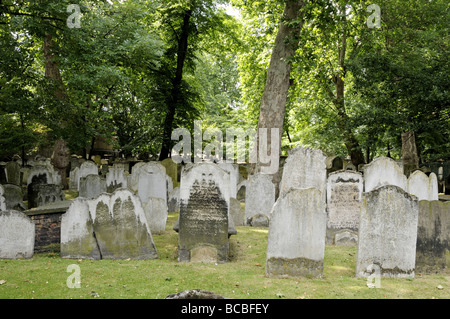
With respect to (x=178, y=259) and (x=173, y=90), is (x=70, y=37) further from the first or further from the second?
(x=173, y=90)

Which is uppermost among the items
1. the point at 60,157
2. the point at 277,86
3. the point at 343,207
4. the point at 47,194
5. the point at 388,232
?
the point at 277,86

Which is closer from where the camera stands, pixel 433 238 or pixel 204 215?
pixel 433 238

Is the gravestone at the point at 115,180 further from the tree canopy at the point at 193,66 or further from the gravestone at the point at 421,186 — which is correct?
the gravestone at the point at 421,186

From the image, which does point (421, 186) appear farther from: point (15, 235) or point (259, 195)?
point (15, 235)

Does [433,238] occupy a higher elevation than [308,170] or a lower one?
lower

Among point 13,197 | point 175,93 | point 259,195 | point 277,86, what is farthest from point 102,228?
point 175,93

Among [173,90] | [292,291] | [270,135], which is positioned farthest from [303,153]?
[173,90]

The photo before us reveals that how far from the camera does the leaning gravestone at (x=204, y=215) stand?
7262mm

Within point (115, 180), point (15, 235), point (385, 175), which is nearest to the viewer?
point (15, 235)

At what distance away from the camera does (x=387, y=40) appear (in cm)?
2102

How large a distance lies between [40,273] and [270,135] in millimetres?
8648

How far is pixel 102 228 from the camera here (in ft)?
23.6

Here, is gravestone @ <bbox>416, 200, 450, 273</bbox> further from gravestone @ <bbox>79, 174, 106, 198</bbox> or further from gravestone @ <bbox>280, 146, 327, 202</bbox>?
gravestone @ <bbox>79, 174, 106, 198</bbox>

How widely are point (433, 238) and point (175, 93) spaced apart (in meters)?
16.9
